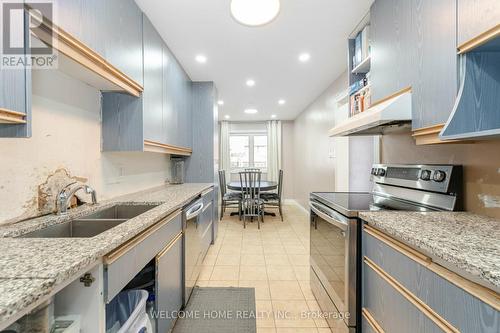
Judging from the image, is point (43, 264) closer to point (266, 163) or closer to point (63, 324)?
point (63, 324)

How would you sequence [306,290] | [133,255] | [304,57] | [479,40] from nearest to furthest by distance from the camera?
[479,40]
[133,255]
[306,290]
[304,57]

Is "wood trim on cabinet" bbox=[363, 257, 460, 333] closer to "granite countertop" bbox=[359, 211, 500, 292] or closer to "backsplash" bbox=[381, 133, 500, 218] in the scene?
"granite countertop" bbox=[359, 211, 500, 292]

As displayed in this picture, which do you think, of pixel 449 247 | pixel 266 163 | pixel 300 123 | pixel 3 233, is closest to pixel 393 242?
pixel 449 247

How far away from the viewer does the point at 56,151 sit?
1.39 metres

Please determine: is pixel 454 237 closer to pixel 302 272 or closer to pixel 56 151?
pixel 302 272

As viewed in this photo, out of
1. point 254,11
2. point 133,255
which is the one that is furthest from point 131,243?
point 254,11

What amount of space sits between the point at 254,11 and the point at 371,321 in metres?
2.22

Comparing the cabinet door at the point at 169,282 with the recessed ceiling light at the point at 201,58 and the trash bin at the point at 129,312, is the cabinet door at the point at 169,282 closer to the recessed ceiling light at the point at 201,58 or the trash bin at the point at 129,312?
the trash bin at the point at 129,312

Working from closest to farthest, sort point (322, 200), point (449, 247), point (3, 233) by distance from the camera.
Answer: point (449, 247), point (3, 233), point (322, 200)

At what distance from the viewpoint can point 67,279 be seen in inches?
25.5

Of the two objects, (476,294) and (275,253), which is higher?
(476,294)

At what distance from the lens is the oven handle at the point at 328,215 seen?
1.36 m

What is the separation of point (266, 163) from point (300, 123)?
1.55 meters

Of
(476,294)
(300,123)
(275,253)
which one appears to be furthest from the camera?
(300,123)
